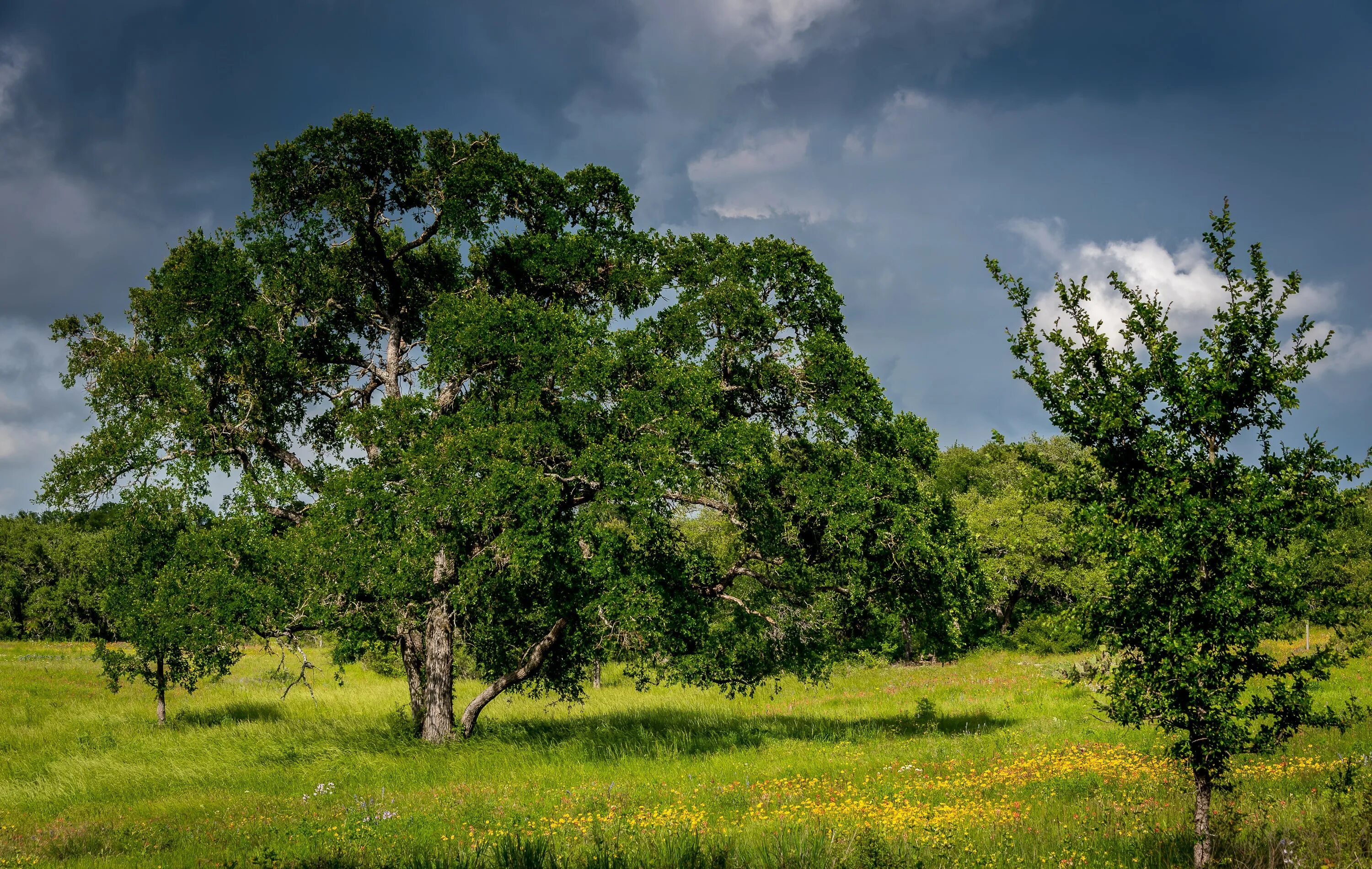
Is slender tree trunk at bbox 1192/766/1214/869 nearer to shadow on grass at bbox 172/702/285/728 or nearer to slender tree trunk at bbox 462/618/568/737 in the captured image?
slender tree trunk at bbox 462/618/568/737

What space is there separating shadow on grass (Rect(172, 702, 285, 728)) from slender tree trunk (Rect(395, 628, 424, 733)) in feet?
28.0

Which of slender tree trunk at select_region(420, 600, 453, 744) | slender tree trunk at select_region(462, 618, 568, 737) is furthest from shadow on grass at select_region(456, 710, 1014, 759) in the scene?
slender tree trunk at select_region(420, 600, 453, 744)

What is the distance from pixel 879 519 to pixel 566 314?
27.2 feet

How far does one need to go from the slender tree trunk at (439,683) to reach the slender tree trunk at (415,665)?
1.04ft

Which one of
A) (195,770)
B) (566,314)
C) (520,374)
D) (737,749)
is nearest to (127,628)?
(195,770)

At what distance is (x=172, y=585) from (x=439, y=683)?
6.19 meters

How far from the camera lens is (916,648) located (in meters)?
45.3

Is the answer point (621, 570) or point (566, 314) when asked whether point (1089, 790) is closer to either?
point (621, 570)

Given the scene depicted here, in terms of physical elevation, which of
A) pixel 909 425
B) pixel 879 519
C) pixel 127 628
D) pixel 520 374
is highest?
pixel 520 374

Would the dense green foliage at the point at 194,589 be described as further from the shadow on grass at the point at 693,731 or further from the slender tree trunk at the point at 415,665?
the shadow on grass at the point at 693,731

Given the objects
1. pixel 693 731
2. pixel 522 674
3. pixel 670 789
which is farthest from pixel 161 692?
pixel 670 789

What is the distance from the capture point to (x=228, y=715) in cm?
2575

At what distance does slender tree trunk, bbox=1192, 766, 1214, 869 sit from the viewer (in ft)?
24.3

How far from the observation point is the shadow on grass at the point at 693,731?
17312 mm
